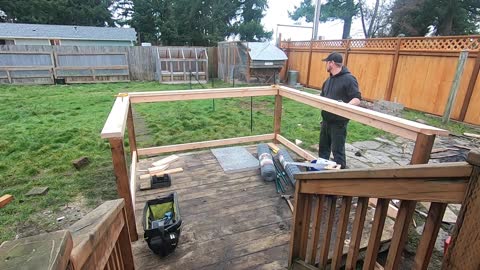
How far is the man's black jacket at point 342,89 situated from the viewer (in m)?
3.23

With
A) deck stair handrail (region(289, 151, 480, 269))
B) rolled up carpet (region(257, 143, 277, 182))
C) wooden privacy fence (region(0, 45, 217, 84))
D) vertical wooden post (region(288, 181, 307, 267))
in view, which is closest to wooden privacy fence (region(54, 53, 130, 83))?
wooden privacy fence (region(0, 45, 217, 84))

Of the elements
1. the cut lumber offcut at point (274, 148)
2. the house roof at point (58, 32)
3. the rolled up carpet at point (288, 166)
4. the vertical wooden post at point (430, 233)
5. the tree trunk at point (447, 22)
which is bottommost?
the cut lumber offcut at point (274, 148)

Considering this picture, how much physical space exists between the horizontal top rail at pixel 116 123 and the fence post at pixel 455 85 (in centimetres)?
725

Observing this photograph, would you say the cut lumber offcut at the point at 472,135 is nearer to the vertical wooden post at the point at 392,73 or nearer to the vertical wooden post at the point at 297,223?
the vertical wooden post at the point at 392,73

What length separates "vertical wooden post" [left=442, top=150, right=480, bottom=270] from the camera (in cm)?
75

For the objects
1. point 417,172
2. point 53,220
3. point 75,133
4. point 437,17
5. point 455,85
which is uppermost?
point 437,17

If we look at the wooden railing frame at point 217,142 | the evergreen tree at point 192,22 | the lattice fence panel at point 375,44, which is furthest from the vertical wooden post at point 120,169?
the evergreen tree at point 192,22

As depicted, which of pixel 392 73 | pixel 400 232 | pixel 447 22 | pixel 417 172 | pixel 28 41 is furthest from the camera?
pixel 28 41

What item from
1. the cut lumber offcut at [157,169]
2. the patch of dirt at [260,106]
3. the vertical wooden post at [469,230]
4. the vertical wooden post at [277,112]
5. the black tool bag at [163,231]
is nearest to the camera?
the vertical wooden post at [469,230]

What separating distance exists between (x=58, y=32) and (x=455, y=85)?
21634mm

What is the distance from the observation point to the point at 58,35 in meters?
17.9

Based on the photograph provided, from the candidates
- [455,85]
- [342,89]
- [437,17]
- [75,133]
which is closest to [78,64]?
[75,133]

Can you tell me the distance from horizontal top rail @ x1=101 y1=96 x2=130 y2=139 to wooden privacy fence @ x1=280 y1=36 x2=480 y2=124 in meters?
7.59

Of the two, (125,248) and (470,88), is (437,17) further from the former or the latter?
(125,248)
